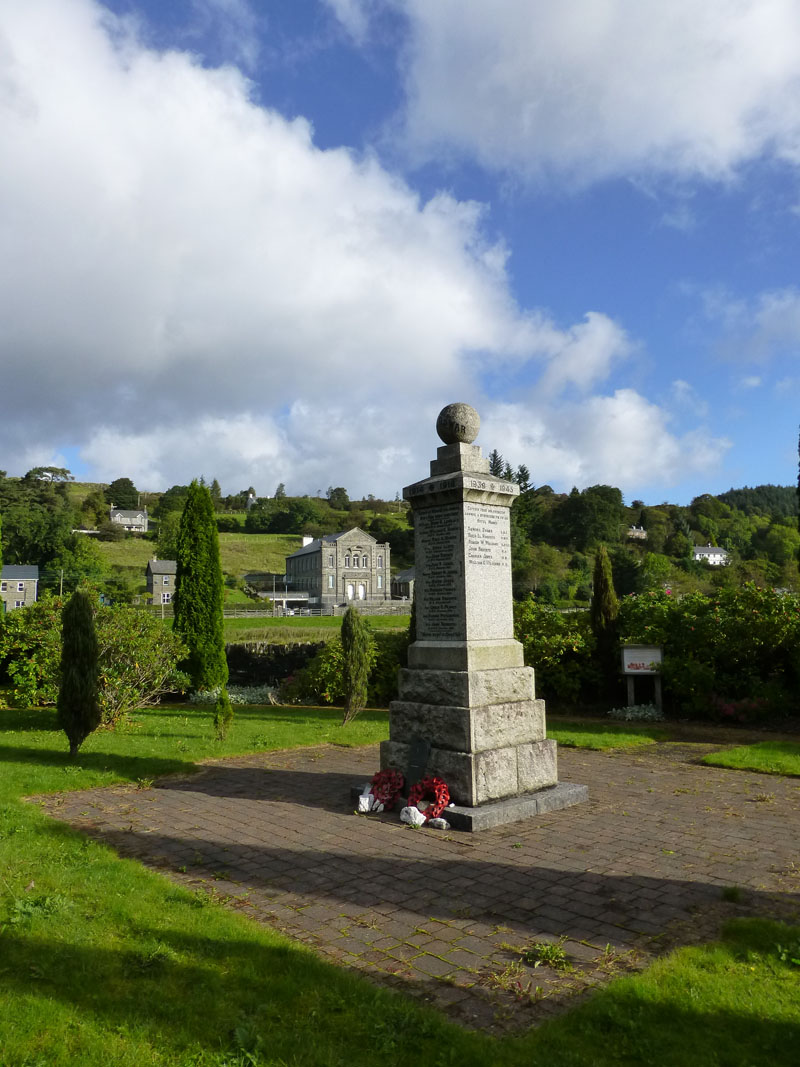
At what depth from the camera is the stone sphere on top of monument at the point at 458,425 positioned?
27.6 feet

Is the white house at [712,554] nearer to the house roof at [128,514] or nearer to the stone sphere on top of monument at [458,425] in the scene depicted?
the house roof at [128,514]

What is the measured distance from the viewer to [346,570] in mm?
82188

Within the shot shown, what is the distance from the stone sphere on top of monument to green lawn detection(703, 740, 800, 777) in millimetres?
6157

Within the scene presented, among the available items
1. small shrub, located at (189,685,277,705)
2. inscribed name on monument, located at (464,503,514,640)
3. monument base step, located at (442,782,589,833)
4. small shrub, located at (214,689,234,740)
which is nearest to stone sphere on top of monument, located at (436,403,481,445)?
inscribed name on monument, located at (464,503,514,640)

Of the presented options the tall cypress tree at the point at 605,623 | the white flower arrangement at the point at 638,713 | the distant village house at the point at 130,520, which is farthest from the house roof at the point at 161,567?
the white flower arrangement at the point at 638,713

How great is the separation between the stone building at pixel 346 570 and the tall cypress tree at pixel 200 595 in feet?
190

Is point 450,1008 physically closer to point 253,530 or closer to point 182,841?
point 182,841

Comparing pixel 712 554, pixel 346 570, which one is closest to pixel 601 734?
pixel 346 570

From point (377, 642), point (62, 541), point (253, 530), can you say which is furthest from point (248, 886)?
point (253, 530)

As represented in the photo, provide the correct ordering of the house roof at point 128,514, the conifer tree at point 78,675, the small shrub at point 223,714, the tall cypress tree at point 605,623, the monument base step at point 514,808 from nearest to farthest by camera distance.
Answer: the monument base step at point 514,808
the conifer tree at point 78,675
the small shrub at point 223,714
the tall cypress tree at point 605,623
the house roof at point 128,514

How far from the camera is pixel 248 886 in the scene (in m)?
5.45

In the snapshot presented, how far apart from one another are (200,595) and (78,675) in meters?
10.1

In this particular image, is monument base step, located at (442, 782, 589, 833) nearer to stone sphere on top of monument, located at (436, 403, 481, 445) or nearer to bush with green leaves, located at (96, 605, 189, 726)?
stone sphere on top of monument, located at (436, 403, 481, 445)

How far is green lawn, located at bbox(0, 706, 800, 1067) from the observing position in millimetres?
3258
